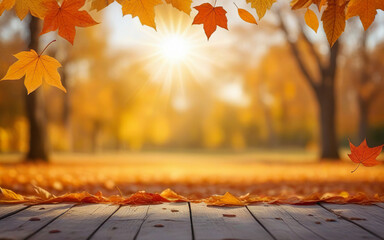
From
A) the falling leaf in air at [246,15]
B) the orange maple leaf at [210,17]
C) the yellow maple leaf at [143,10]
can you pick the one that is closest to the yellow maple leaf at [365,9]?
the falling leaf in air at [246,15]

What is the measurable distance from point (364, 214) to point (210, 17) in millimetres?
1284

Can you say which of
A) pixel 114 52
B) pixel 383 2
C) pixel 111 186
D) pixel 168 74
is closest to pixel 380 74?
pixel 168 74

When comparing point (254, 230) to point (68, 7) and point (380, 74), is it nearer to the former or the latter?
point (68, 7)

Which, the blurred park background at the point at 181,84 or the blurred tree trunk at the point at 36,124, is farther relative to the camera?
the blurred park background at the point at 181,84

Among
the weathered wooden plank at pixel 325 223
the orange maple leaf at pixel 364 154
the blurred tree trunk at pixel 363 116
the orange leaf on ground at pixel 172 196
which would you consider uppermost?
the blurred tree trunk at pixel 363 116

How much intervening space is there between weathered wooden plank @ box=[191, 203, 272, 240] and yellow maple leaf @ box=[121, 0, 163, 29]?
91 cm

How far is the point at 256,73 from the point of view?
76.3 ft

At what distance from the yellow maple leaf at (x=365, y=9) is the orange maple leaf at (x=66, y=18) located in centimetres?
118

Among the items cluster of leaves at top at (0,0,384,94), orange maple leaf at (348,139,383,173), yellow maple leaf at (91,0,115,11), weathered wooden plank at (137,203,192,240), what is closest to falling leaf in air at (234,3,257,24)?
cluster of leaves at top at (0,0,384,94)

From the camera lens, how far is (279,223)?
1.80 metres

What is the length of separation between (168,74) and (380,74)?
1194 centimetres

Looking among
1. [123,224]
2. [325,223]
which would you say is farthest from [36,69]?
[325,223]

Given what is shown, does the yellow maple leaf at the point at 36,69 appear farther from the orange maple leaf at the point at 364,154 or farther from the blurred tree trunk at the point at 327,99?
the blurred tree trunk at the point at 327,99

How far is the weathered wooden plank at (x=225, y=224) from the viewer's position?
62.0 inches
